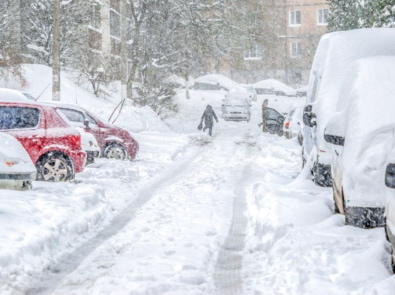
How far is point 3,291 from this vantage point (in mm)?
5820

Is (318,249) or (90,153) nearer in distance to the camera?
(318,249)

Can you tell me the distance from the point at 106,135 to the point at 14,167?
719 centimetres

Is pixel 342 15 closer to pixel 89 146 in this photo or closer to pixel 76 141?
pixel 89 146

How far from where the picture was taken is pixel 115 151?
17.1m

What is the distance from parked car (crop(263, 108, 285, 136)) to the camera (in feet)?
97.3

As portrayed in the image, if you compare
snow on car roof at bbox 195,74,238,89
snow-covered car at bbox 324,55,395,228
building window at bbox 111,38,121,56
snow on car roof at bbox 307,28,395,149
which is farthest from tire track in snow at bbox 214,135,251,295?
snow on car roof at bbox 195,74,238,89

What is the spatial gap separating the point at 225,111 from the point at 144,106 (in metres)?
10.3

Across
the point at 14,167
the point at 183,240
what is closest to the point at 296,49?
the point at 14,167

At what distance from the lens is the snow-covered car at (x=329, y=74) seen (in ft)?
31.2

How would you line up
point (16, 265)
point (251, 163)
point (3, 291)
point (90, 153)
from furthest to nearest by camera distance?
point (251, 163), point (90, 153), point (16, 265), point (3, 291)

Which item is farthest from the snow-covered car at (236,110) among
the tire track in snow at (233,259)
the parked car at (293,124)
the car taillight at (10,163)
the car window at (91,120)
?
the car taillight at (10,163)

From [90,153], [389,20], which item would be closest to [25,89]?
[90,153]

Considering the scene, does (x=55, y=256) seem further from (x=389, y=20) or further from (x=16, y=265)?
(x=389, y=20)

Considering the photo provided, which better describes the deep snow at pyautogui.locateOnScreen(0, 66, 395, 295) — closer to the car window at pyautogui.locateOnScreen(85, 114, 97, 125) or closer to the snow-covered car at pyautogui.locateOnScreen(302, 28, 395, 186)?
the snow-covered car at pyautogui.locateOnScreen(302, 28, 395, 186)
